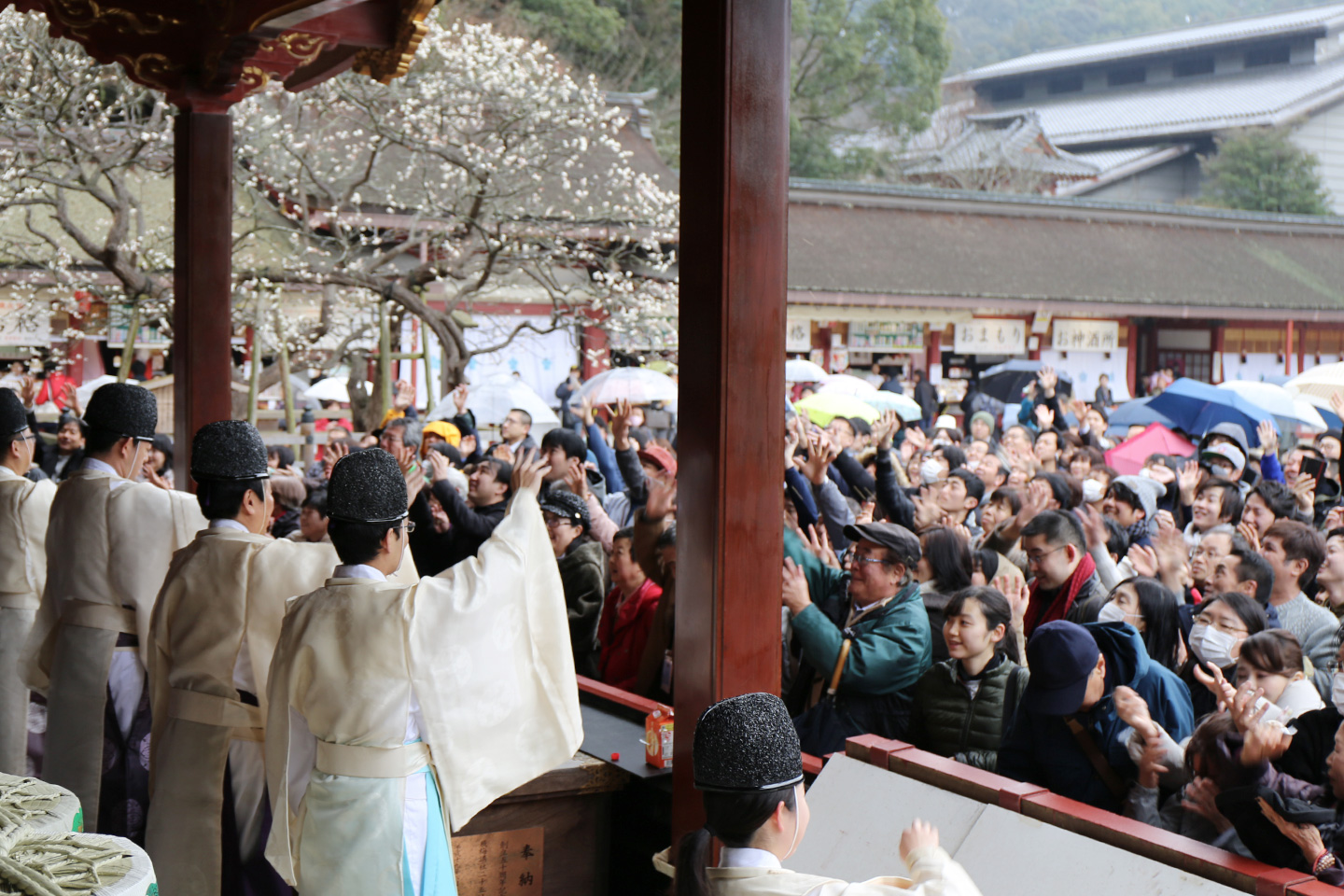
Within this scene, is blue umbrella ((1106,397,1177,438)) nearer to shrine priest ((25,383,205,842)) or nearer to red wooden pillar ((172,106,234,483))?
red wooden pillar ((172,106,234,483))

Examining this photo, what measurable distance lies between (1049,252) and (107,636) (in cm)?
1982

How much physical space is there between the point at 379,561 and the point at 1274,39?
1836 inches

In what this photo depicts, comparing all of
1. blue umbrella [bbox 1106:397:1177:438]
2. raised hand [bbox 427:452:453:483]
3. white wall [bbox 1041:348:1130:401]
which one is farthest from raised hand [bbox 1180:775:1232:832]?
white wall [bbox 1041:348:1130:401]

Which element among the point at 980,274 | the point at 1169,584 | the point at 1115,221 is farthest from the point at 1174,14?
the point at 1169,584

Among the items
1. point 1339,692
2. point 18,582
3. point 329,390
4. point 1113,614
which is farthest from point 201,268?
point 329,390

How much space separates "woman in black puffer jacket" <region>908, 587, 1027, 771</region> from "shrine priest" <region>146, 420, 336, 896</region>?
72.5 inches

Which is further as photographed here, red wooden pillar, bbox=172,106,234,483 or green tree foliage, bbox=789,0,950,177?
green tree foliage, bbox=789,0,950,177

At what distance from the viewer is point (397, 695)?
9.76ft

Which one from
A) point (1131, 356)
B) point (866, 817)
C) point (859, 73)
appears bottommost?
point (866, 817)

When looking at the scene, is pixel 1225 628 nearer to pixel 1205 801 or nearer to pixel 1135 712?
pixel 1135 712

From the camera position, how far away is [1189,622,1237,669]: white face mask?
397 centimetres

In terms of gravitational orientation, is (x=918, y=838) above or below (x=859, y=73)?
below

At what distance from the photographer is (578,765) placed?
148 inches

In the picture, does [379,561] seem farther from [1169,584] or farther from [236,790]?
[1169,584]
